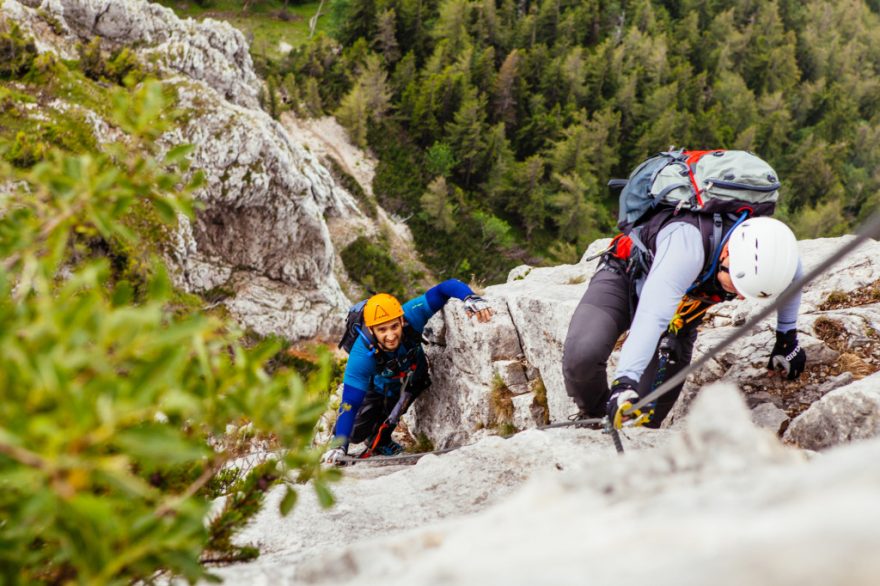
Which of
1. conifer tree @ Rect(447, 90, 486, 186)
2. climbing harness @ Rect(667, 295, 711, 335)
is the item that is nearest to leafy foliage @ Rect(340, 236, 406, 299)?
conifer tree @ Rect(447, 90, 486, 186)

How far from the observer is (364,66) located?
60.5m

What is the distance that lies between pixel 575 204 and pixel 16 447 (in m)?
60.1

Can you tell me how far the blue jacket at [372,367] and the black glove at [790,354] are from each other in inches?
152

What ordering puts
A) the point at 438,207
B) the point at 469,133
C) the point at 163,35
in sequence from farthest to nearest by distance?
the point at 469,133 < the point at 438,207 < the point at 163,35

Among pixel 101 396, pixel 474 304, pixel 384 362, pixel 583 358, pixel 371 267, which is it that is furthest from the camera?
pixel 371 267

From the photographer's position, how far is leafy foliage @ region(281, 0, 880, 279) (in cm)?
5681

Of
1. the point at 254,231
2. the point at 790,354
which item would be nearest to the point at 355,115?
the point at 254,231

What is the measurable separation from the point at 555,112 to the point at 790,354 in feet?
212

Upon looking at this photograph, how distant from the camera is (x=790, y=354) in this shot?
17.9 feet

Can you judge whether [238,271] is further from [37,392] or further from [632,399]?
[37,392]

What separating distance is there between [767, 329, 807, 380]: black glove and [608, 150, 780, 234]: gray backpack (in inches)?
53.0

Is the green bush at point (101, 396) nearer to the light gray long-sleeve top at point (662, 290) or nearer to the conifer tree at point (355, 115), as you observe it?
the light gray long-sleeve top at point (662, 290)

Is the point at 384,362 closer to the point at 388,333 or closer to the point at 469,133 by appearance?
the point at 388,333

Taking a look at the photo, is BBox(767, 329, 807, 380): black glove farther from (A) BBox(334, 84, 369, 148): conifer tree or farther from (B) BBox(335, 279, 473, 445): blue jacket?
(A) BBox(334, 84, 369, 148): conifer tree
